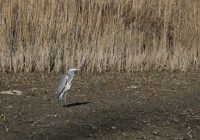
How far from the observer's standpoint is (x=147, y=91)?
322 inches

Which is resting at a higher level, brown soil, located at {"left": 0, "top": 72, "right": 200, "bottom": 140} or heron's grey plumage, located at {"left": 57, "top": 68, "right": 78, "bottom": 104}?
heron's grey plumage, located at {"left": 57, "top": 68, "right": 78, "bottom": 104}

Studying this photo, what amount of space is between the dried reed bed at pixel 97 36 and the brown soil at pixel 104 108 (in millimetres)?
402

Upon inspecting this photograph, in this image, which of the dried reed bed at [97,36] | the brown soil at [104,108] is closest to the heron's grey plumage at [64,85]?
the brown soil at [104,108]

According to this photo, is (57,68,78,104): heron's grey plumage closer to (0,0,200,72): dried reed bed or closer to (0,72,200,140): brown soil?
(0,72,200,140): brown soil

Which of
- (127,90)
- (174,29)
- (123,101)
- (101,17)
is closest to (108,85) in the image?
(127,90)

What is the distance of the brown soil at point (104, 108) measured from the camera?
5.79m

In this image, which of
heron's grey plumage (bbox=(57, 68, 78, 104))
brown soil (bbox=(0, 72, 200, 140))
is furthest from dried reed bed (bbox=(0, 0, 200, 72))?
heron's grey plumage (bbox=(57, 68, 78, 104))

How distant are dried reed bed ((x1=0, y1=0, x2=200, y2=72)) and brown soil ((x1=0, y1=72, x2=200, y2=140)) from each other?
0.40 meters

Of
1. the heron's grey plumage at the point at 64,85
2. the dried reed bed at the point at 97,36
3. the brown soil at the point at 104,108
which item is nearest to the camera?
the brown soil at the point at 104,108

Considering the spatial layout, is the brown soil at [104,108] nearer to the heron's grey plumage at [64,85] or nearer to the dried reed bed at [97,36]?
the heron's grey plumage at [64,85]

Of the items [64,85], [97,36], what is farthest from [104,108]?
[97,36]

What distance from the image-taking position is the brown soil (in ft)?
19.0

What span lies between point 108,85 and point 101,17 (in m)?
1.90

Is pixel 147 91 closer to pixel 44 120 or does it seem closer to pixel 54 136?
pixel 44 120
